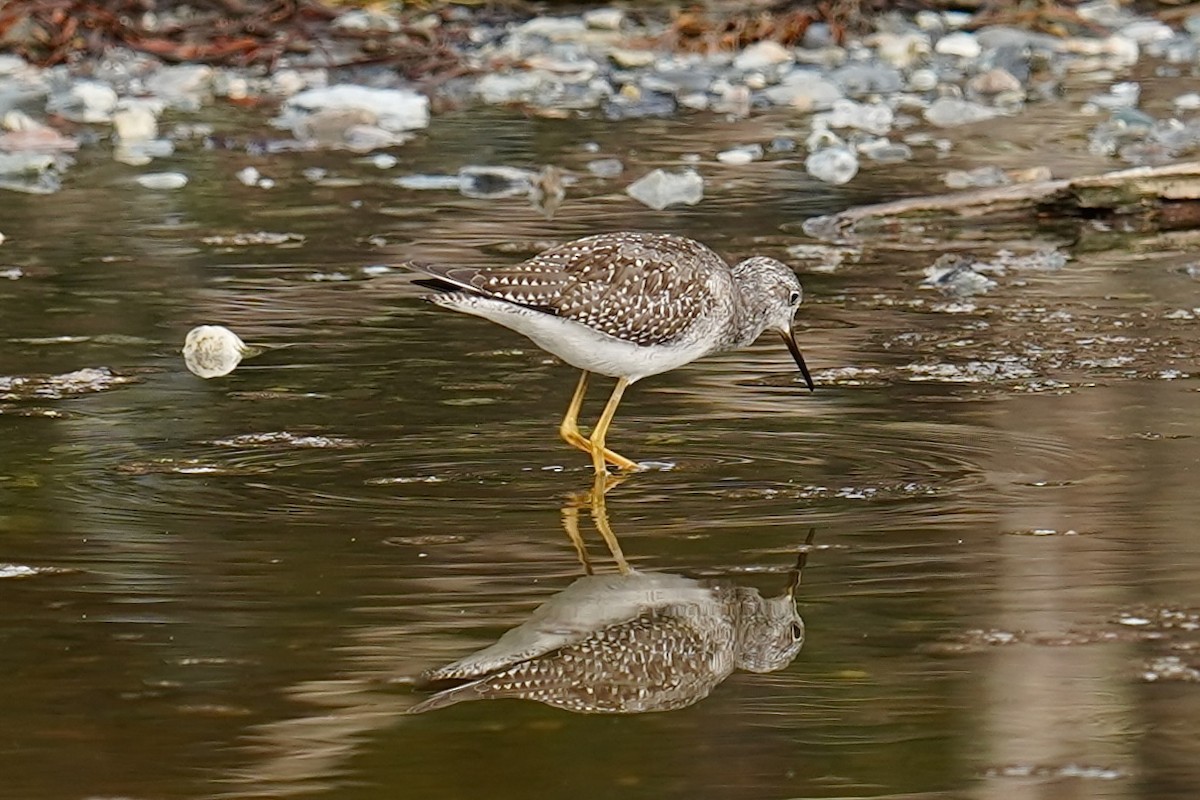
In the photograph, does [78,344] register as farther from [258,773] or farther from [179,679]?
[258,773]

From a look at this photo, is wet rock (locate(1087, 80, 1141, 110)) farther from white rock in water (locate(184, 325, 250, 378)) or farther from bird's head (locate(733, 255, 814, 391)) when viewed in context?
white rock in water (locate(184, 325, 250, 378))

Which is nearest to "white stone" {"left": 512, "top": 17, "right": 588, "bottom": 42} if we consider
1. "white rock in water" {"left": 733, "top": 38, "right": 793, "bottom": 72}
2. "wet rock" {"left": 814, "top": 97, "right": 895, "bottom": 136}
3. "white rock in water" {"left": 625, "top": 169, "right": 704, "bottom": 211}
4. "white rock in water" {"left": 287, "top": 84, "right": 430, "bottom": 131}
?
"white rock in water" {"left": 733, "top": 38, "right": 793, "bottom": 72}

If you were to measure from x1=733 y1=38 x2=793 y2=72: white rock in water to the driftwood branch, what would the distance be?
230 inches

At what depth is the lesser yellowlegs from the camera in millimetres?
6805

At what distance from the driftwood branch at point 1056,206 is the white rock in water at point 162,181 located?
137 inches

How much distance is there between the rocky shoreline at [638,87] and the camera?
12.7 metres

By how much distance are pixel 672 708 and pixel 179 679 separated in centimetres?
103

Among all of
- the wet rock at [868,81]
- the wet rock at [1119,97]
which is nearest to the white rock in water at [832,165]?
the wet rock at [1119,97]

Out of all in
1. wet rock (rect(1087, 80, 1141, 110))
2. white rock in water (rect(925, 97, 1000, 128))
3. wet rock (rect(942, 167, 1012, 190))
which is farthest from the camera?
wet rock (rect(1087, 80, 1141, 110))

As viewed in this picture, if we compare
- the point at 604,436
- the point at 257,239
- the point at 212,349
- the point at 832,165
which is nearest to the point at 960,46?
the point at 832,165

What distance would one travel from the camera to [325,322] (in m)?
8.73

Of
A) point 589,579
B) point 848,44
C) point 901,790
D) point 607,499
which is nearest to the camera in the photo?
point 901,790

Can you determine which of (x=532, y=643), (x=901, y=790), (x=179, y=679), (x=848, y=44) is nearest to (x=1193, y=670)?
(x=901, y=790)

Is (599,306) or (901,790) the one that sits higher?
(901,790)
